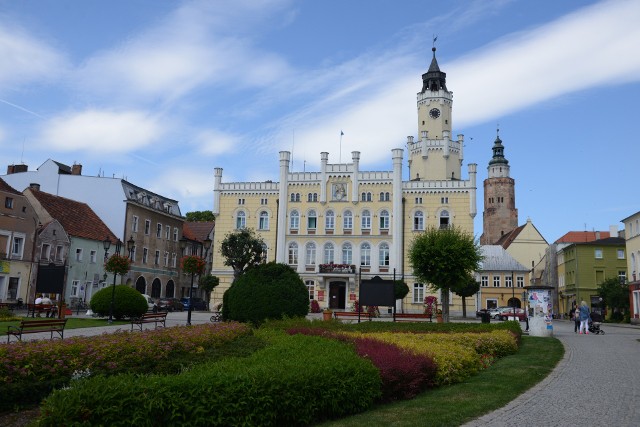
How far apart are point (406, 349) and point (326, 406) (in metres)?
4.76

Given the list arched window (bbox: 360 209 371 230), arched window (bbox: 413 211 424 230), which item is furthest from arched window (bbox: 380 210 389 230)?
arched window (bbox: 413 211 424 230)

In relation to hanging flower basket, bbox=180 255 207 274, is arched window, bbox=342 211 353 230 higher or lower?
higher

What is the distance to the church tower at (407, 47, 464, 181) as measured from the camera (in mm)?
67375

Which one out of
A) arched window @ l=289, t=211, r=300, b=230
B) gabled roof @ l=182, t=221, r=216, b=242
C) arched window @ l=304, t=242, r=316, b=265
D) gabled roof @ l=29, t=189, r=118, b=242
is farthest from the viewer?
gabled roof @ l=182, t=221, r=216, b=242

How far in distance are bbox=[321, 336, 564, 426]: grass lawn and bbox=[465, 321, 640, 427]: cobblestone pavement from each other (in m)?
0.23

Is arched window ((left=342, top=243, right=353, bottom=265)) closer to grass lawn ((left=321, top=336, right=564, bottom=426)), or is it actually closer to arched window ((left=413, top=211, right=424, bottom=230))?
arched window ((left=413, top=211, right=424, bottom=230))

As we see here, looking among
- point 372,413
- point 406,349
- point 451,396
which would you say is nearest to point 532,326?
point 406,349

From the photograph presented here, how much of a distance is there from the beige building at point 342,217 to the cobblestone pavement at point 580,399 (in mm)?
43704

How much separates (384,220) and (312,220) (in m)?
7.98

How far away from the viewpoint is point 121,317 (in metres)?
31.9

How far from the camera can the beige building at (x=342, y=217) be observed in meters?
60.7

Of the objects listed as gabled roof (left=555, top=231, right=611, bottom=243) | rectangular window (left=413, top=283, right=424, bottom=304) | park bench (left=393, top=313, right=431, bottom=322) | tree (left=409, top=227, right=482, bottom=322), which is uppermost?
gabled roof (left=555, top=231, right=611, bottom=243)

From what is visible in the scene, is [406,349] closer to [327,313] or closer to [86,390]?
[86,390]

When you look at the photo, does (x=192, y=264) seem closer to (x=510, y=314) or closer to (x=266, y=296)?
(x=266, y=296)
